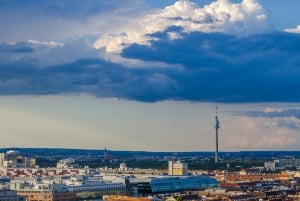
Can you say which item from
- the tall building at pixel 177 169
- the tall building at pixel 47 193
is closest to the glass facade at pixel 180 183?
the tall building at pixel 47 193

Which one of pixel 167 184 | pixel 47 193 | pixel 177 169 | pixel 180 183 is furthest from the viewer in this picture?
pixel 177 169

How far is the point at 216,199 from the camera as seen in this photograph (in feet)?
358

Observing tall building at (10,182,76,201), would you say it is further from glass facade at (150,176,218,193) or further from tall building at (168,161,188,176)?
tall building at (168,161,188,176)

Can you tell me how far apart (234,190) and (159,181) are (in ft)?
47.1

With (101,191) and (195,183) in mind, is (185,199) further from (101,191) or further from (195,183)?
(195,183)

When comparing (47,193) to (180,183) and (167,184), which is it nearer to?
(167,184)

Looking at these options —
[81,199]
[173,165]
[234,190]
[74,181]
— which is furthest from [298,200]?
[173,165]

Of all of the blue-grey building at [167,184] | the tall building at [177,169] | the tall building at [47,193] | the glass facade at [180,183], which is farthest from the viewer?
the tall building at [177,169]

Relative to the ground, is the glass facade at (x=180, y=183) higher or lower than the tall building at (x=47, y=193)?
higher

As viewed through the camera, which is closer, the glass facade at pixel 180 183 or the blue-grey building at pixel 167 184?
the blue-grey building at pixel 167 184

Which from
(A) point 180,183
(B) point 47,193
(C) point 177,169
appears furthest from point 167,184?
(C) point 177,169

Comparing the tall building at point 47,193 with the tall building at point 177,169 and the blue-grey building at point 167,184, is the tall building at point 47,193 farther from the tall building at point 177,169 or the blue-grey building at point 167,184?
the tall building at point 177,169

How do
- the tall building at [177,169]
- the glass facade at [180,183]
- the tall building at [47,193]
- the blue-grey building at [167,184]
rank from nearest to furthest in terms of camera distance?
the tall building at [47,193] → the blue-grey building at [167,184] → the glass facade at [180,183] → the tall building at [177,169]

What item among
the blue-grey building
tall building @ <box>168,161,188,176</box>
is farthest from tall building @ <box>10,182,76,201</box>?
tall building @ <box>168,161,188,176</box>
